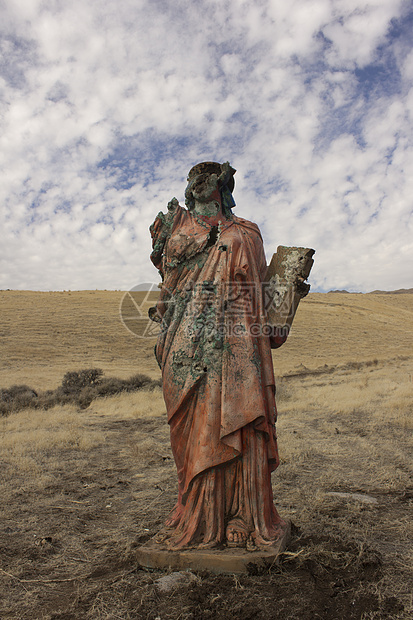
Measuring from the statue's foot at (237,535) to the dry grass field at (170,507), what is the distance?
215 millimetres

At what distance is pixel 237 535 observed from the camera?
2.95 m

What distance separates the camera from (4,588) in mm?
3090

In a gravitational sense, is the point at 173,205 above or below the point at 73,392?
above

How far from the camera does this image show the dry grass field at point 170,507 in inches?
103

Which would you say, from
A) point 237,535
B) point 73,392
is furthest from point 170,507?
point 73,392

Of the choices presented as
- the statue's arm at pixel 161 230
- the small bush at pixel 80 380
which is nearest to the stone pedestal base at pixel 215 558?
the statue's arm at pixel 161 230

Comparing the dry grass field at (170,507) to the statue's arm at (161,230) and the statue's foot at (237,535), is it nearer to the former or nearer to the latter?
the statue's foot at (237,535)

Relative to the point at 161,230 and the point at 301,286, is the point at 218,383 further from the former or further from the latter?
the point at 161,230

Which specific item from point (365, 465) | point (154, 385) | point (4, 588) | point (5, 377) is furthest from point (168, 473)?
point (5, 377)

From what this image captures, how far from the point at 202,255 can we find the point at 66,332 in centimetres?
3204

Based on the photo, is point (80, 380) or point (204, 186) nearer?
point (204, 186)

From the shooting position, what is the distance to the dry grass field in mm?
2621

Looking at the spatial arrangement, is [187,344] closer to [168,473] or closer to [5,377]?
[168,473]

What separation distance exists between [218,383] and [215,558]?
3.79 feet
